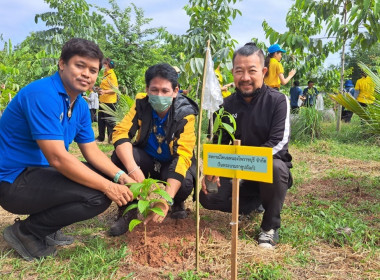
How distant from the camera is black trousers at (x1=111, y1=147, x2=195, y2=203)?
2609 mm

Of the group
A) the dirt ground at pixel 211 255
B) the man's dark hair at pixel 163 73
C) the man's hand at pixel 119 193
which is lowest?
the dirt ground at pixel 211 255

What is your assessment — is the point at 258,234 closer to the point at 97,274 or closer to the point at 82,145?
the point at 97,274

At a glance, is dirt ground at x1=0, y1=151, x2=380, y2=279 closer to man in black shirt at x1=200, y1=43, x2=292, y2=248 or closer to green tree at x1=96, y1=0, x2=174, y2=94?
man in black shirt at x1=200, y1=43, x2=292, y2=248

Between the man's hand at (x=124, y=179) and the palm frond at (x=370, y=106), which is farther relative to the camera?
the palm frond at (x=370, y=106)

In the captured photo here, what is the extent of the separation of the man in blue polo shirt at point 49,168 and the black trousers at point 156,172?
0.60 meters

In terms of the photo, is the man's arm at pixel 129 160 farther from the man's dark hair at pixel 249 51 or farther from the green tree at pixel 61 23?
the green tree at pixel 61 23

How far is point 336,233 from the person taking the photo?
7.91 feet

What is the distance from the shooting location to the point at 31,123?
6.28 feet

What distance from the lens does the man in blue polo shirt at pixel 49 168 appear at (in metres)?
1.93

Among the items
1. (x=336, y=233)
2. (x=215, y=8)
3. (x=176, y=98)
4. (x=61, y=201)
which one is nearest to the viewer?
(x=61, y=201)

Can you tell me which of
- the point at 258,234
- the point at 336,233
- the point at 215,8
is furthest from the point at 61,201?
the point at 215,8

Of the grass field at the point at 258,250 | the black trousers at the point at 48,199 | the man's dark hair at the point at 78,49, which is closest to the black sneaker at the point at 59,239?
the grass field at the point at 258,250

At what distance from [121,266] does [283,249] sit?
3.59 feet

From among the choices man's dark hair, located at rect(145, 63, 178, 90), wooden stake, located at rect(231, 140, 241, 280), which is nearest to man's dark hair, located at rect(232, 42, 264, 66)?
man's dark hair, located at rect(145, 63, 178, 90)
